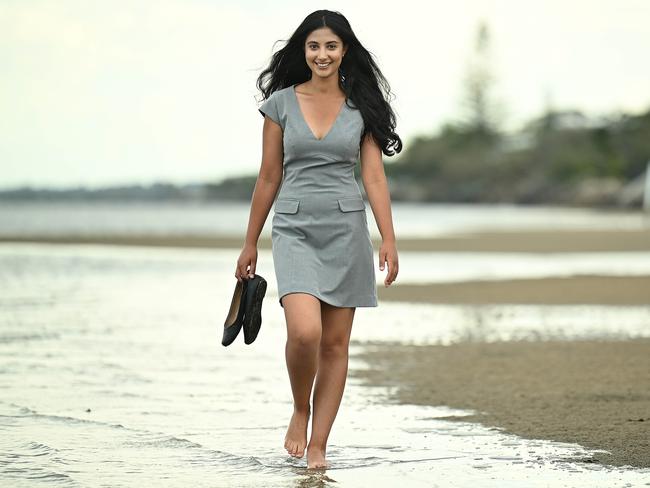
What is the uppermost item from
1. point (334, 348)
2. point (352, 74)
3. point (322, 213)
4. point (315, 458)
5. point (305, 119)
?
point (352, 74)

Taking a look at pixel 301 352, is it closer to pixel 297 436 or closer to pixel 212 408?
pixel 297 436

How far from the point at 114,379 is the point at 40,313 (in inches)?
177

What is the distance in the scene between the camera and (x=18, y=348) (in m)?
9.16

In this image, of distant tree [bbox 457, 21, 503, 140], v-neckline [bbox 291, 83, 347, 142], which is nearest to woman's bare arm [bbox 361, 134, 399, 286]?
v-neckline [bbox 291, 83, 347, 142]

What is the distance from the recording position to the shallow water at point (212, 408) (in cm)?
511

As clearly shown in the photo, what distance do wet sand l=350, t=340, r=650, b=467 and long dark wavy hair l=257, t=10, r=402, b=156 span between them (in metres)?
1.69

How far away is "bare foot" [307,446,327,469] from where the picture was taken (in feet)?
17.3

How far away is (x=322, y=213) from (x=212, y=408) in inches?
74.6

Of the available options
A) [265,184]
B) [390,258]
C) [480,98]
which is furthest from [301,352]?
[480,98]

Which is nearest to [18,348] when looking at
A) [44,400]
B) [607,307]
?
[44,400]

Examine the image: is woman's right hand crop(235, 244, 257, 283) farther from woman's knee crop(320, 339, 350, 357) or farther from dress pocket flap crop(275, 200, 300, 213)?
woman's knee crop(320, 339, 350, 357)

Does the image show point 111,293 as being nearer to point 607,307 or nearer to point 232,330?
point 607,307

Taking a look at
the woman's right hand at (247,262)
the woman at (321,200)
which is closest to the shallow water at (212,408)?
the woman at (321,200)

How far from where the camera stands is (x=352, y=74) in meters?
5.46
